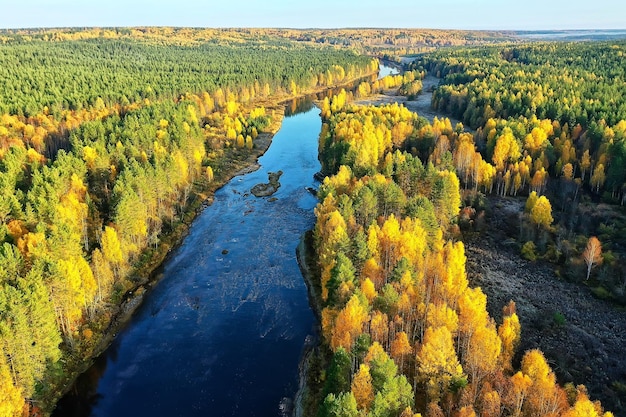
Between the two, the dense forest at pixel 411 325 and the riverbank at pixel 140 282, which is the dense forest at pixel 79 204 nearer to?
the riverbank at pixel 140 282

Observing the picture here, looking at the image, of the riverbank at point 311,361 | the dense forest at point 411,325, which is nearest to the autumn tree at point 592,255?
the dense forest at point 411,325

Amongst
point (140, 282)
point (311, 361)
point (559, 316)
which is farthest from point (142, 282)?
point (559, 316)

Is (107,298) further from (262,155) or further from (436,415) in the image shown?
(262,155)

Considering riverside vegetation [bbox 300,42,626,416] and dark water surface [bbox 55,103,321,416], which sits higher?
riverside vegetation [bbox 300,42,626,416]

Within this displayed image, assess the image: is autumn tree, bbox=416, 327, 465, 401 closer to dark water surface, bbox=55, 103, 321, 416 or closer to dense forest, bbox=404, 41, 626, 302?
dark water surface, bbox=55, 103, 321, 416

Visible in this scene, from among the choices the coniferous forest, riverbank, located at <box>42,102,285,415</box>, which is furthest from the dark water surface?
the coniferous forest

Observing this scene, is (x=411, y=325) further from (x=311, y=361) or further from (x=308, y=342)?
(x=308, y=342)
